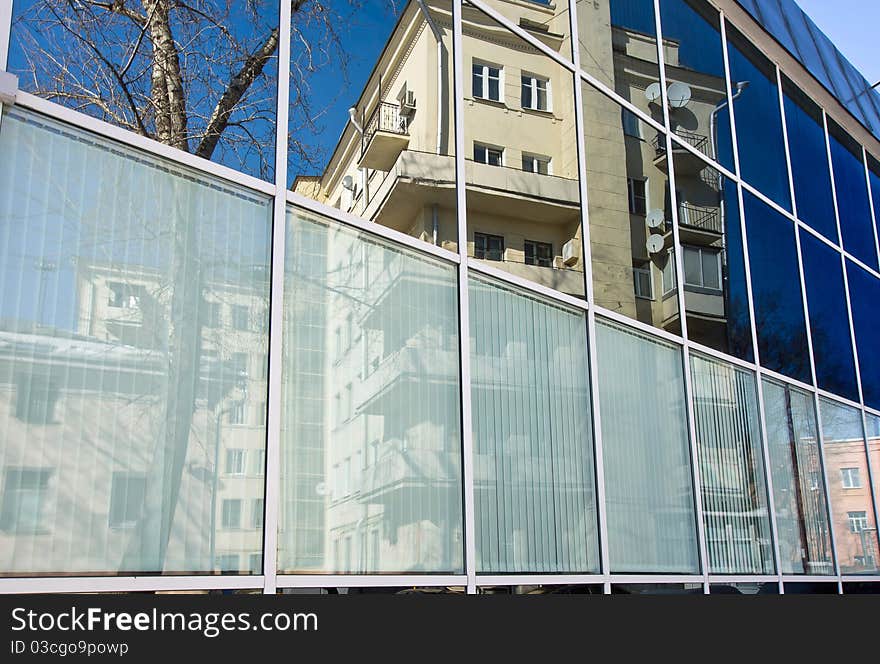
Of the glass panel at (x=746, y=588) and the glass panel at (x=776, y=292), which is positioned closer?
the glass panel at (x=746, y=588)

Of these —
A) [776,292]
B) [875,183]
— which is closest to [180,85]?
[776,292]

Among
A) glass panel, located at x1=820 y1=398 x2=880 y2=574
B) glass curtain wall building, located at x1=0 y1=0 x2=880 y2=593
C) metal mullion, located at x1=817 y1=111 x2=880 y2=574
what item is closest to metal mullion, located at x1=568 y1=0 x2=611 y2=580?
glass curtain wall building, located at x1=0 y1=0 x2=880 y2=593

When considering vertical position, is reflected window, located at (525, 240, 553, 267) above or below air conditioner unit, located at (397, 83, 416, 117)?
below

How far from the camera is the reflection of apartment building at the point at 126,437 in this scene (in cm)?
400

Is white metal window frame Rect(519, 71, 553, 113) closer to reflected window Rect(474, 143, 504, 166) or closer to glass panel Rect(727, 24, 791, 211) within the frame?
reflected window Rect(474, 143, 504, 166)

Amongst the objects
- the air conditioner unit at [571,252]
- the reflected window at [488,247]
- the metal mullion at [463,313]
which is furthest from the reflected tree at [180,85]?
the air conditioner unit at [571,252]

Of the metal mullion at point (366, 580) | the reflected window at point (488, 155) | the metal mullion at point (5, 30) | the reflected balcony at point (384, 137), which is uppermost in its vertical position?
the reflected window at point (488, 155)

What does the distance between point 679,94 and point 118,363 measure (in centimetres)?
732

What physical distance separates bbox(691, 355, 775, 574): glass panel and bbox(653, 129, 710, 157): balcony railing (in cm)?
218

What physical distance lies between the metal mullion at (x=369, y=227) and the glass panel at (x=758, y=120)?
18.4ft

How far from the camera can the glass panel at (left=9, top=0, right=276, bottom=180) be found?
4773 mm

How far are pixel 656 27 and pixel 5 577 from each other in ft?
27.1

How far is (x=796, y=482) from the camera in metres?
9.87

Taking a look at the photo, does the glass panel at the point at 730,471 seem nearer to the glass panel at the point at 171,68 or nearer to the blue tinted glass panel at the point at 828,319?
the blue tinted glass panel at the point at 828,319
